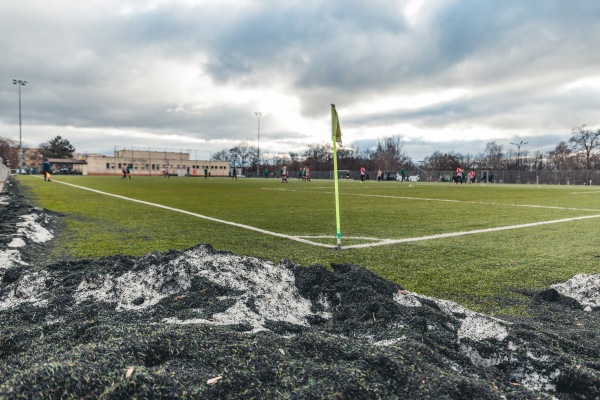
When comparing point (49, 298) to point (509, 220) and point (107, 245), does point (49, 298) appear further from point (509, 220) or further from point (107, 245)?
point (509, 220)

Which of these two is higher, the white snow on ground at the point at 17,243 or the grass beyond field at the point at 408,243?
the white snow on ground at the point at 17,243

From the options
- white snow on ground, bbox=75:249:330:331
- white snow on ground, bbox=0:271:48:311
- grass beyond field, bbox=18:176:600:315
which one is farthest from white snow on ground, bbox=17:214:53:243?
white snow on ground, bbox=75:249:330:331

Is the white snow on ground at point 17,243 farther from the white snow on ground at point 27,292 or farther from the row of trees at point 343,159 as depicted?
the row of trees at point 343,159

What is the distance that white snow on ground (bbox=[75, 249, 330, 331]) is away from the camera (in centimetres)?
278

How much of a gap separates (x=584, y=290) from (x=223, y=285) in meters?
3.17

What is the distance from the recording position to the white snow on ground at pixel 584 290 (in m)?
3.48

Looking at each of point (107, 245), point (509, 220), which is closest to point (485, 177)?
point (509, 220)

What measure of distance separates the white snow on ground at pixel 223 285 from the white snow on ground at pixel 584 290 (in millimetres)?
2298

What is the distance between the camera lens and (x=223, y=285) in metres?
3.19

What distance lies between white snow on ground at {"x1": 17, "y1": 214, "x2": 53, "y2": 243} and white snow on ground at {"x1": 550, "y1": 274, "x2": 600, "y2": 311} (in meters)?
6.69

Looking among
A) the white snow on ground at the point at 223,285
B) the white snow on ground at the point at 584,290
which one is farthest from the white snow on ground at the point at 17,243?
the white snow on ground at the point at 584,290

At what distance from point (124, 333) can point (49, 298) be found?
4.17 ft

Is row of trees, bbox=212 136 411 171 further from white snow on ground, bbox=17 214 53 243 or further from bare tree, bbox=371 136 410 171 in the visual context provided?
white snow on ground, bbox=17 214 53 243

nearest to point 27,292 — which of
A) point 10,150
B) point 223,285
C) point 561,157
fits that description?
point 223,285
